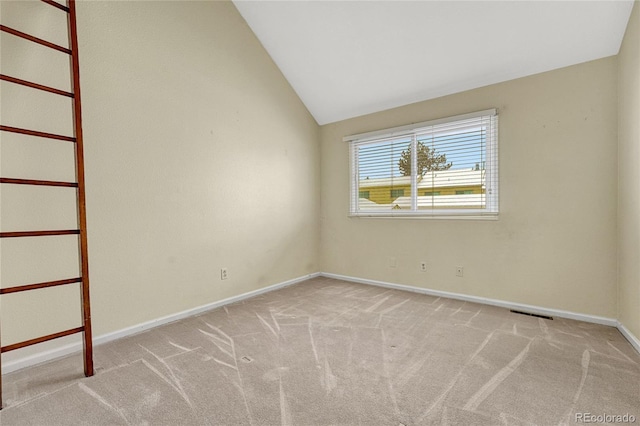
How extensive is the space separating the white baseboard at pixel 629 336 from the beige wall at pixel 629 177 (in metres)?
0.03

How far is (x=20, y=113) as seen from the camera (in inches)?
75.8

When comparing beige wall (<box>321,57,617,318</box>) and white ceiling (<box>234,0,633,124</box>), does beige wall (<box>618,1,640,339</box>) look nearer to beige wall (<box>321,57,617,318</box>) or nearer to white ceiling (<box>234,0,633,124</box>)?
beige wall (<box>321,57,617,318</box>)

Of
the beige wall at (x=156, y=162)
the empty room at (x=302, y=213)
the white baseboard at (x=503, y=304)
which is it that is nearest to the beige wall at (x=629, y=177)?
the empty room at (x=302, y=213)

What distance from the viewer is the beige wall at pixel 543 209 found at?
8.28 ft

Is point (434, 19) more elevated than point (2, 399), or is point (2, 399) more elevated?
point (434, 19)

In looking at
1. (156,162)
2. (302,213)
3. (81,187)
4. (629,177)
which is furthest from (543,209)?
(81,187)

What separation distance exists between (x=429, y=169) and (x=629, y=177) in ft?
5.35

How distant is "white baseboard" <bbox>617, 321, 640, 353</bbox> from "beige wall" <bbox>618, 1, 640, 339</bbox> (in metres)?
0.03

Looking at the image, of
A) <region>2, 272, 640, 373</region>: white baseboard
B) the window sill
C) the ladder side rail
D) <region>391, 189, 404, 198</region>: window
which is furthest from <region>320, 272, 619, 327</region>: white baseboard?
the ladder side rail

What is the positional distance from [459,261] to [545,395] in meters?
1.75

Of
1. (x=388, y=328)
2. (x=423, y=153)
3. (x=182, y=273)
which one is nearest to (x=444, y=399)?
(x=388, y=328)

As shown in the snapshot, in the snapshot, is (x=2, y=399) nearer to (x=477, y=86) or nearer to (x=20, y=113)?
(x=20, y=113)

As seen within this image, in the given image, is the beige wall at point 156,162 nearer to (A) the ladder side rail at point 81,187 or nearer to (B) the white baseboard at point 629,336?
(A) the ladder side rail at point 81,187

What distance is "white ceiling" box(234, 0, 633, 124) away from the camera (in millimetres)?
2393
